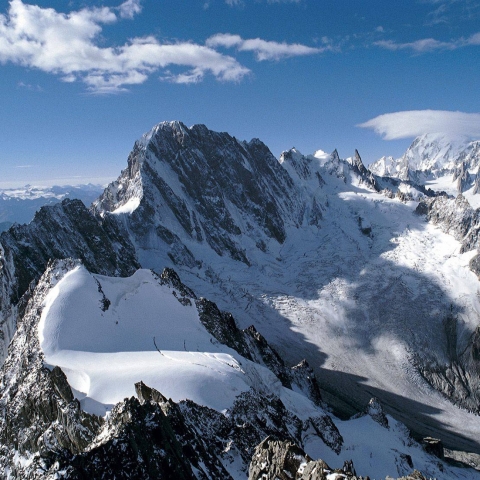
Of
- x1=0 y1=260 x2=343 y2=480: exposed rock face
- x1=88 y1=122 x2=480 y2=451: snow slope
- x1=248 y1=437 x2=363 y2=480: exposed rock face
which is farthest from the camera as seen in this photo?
x1=88 y1=122 x2=480 y2=451: snow slope

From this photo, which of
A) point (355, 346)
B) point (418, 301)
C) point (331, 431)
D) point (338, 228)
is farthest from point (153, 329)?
point (338, 228)

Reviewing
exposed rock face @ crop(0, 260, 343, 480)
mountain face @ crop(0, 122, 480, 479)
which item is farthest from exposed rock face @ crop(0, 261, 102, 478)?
mountain face @ crop(0, 122, 480, 479)

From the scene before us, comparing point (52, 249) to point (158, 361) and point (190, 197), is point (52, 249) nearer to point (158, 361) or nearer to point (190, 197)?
point (158, 361)

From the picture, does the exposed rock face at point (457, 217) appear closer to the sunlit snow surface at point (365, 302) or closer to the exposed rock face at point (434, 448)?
the sunlit snow surface at point (365, 302)

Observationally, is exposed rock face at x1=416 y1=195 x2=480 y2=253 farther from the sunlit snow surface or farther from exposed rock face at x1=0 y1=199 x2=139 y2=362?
exposed rock face at x1=0 y1=199 x2=139 y2=362

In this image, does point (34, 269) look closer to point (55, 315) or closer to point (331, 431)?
point (55, 315)

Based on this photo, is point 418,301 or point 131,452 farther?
point 418,301

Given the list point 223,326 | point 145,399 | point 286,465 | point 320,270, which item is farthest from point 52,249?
point 320,270
